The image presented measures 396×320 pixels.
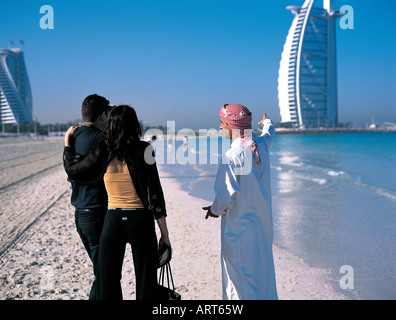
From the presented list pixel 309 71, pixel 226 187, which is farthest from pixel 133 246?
pixel 309 71

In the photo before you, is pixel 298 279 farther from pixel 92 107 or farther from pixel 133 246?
pixel 92 107

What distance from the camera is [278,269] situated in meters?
4.08

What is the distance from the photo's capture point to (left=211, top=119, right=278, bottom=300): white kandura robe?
225cm

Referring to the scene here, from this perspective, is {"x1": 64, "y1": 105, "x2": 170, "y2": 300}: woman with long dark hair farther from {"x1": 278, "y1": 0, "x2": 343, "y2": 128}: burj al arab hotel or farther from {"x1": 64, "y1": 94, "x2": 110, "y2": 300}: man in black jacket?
{"x1": 278, "y1": 0, "x2": 343, "y2": 128}: burj al arab hotel

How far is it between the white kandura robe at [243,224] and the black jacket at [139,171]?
0.40 meters

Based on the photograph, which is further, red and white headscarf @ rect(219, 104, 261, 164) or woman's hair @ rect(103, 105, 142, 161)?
red and white headscarf @ rect(219, 104, 261, 164)

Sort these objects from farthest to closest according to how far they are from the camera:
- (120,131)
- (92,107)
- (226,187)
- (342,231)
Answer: (342,231)
(92,107)
(226,187)
(120,131)

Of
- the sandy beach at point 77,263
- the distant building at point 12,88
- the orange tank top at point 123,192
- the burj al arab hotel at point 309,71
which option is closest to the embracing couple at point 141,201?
the orange tank top at point 123,192

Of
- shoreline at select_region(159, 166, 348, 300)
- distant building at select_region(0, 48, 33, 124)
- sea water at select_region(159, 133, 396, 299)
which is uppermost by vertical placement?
distant building at select_region(0, 48, 33, 124)

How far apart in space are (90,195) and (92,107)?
0.67 meters

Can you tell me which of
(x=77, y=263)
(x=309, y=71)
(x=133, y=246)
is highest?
A: (x=309, y=71)

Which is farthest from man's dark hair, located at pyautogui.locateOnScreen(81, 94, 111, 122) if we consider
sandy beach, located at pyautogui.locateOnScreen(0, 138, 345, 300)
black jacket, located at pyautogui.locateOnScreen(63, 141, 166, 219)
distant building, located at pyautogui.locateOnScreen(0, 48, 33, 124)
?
distant building, located at pyautogui.locateOnScreen(0, 48, 33, 124)

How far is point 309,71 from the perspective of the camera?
401 feet
